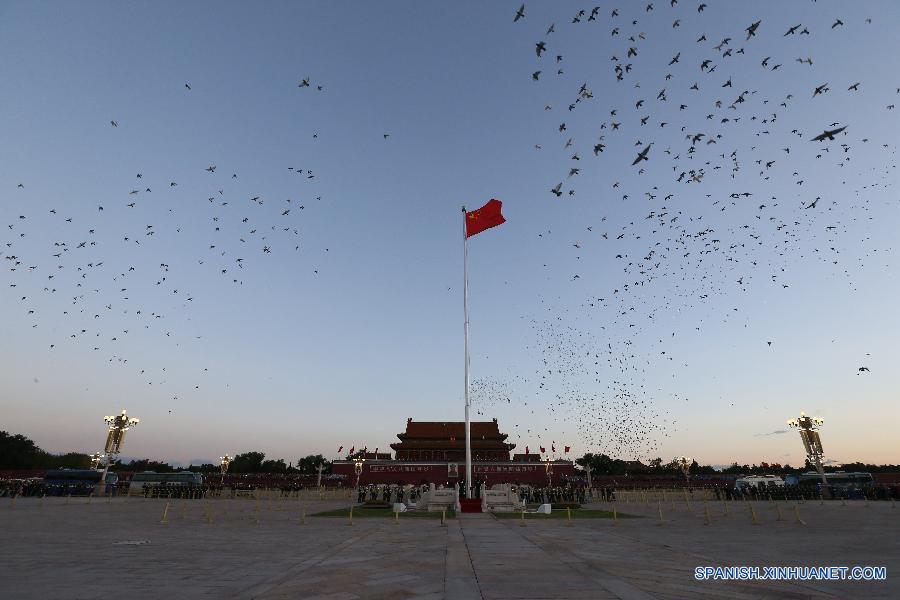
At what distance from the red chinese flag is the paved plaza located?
60.1 ft

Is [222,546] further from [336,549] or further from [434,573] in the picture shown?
[434,573]

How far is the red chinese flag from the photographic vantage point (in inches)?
1210

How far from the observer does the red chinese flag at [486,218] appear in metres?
30.7

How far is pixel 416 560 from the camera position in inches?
427

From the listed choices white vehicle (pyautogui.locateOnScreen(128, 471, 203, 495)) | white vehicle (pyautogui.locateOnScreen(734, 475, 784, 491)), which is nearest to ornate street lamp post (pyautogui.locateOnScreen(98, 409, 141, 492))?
white vehicle (pyautogui.locateOnScreen(128, 471, 203, 495))

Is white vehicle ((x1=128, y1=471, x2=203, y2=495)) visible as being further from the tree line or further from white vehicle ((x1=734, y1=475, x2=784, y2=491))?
white vehicle ((x1=734, y1=475, x2=784, y2=491))

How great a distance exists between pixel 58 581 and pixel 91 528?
482 inches

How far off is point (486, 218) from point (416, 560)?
23.4m

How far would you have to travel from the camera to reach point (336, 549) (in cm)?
1255

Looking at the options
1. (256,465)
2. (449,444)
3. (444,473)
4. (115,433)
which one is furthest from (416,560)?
A: (256,465)

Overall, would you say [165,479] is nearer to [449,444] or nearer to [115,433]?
[115,433]

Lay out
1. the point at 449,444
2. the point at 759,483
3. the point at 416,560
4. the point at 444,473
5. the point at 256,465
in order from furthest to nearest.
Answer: the point at 256,465 < the point at 449,444 < the point at 444,473 < the point at 759,483 < the point at 416,560

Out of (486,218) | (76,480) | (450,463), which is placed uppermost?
(486,218)

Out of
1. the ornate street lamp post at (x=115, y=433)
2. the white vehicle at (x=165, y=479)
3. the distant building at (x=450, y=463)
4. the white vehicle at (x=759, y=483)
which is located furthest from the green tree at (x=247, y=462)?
the white vehicle at (x=759, y=483)
